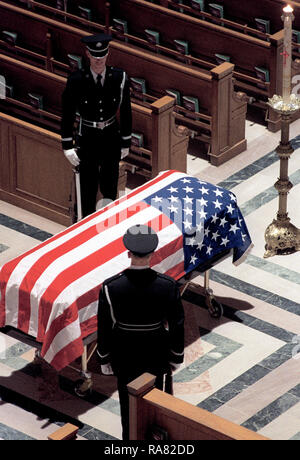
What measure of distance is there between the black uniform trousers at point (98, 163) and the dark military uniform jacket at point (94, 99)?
4.3 inches

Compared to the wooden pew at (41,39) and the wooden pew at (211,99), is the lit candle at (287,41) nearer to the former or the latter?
the wooden pew at (211,99)

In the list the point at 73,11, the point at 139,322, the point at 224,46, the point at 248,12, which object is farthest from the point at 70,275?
the point at 73,11

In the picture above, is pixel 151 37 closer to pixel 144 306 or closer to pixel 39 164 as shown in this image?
pixel 39 164

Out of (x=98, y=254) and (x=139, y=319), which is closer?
(x=139, y=319)

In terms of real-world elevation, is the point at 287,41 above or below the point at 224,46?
above

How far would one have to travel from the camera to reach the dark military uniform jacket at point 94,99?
33.9ft

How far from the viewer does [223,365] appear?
996 cm

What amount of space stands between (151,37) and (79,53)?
822mm

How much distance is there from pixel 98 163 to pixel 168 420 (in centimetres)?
409

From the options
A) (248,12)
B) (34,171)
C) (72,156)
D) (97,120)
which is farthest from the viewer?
(248,12)

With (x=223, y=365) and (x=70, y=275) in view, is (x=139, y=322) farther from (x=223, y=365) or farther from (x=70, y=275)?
(x=223, y=365)

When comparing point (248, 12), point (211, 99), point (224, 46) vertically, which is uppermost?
point (248, 12)

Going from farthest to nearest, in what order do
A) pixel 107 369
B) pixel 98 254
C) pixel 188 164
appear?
pixel 188 164, pixel 98 254, pixel 107 369
